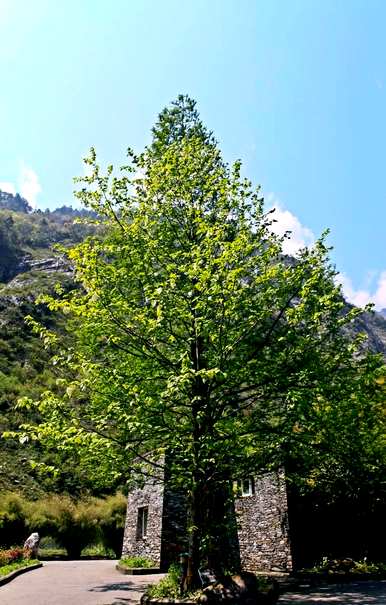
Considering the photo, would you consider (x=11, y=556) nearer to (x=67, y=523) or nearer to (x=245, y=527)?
(x=67, y=523)

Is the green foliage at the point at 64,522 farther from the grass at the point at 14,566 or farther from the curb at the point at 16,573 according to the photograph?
the curb at the point at 16,573

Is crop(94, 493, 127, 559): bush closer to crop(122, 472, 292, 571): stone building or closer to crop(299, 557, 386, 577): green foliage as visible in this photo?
crop(122, 472, 292, 571): stone building

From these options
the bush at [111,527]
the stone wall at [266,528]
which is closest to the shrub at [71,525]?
the bush at [111,527]

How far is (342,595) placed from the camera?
12.2 metres

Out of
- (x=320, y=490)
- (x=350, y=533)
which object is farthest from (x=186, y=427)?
(x=350, y=533)

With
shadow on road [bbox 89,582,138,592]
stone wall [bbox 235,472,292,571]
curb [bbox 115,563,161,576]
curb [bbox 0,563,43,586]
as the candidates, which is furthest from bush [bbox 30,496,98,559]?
shadow on road [bbox 89,582,138,592]

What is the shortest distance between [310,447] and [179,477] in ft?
11.2

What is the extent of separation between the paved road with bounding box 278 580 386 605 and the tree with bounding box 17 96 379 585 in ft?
8.99

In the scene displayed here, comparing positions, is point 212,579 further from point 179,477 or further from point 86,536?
point 86,536

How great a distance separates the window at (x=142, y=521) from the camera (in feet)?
68.0

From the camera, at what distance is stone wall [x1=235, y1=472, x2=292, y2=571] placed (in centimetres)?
1839

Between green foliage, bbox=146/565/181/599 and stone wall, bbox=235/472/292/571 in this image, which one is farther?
stone wall, bbox=235/472/292/571

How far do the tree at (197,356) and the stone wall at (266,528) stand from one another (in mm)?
7895

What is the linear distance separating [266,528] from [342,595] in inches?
297
